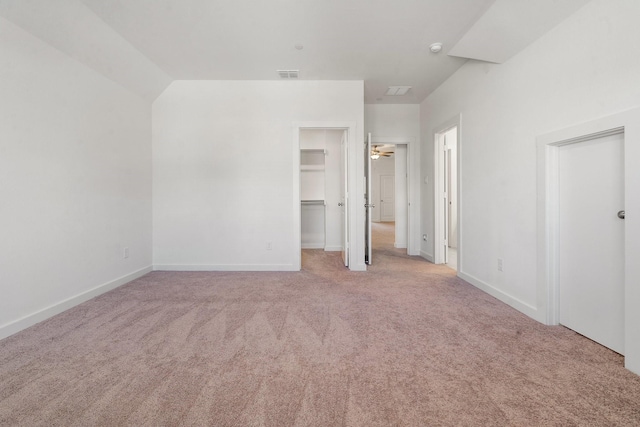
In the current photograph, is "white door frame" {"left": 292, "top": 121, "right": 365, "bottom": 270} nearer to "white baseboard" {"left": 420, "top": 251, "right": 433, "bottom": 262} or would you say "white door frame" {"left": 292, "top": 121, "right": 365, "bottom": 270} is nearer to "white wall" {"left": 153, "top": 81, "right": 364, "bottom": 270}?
"white wall" {"left": 153, "top": 81, "right": 364, "bottom": 270}

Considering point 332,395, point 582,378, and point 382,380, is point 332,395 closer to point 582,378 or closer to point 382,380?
point 382,380

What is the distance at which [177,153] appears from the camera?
3842 millimetres

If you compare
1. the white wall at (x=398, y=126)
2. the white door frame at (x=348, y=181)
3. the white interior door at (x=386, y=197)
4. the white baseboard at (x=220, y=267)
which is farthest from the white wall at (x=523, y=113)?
the white interior door at (x=386, y=197)

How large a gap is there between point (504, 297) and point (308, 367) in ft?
7.09

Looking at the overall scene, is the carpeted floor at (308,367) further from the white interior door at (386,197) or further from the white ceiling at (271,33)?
the white interior door at (386,197)

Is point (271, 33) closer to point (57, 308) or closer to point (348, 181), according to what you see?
point (348, 181)

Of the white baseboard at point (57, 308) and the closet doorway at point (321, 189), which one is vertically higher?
the closet doorway at point (321, 189)

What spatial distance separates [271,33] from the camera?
8.80 ft

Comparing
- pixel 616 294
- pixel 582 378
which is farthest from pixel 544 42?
pixel 582 378

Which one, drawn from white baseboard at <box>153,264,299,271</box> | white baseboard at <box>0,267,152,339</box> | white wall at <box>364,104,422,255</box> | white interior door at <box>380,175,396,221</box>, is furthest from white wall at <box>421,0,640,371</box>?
white interior door at <box>380,175,396,221</box>

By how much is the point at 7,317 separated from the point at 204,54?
9.94ft

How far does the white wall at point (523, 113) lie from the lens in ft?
5.51

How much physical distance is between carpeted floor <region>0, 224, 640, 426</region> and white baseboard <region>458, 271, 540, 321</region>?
0.08 m

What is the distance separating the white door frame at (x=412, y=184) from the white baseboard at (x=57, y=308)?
14.0 ft
